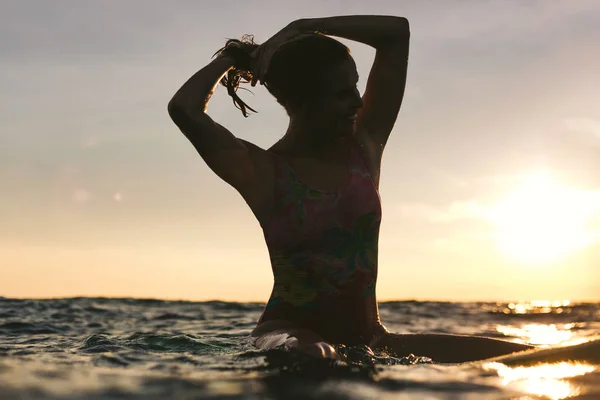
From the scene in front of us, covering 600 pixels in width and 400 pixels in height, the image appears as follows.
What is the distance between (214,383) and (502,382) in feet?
4.42

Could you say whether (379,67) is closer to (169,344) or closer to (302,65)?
(302,65)

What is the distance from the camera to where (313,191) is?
12.7ft

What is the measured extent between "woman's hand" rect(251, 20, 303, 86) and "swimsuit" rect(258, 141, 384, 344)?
0.61 meters

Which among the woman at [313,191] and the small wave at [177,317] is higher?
the woman at [313,191]

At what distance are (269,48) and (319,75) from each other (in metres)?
0.39

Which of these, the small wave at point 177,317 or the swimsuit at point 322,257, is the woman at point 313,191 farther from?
the small wave at point 177,317

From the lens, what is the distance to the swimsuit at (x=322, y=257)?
3801mm

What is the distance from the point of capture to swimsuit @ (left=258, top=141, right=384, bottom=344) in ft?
12.5

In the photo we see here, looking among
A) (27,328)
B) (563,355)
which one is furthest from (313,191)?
(27,328)

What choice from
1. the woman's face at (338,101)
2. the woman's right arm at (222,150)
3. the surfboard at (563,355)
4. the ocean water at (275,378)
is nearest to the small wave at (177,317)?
the ocean water at (275,378)

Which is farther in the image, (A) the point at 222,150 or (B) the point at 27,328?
(B) the point at 27,328

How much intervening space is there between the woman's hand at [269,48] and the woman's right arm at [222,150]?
0.39 meters

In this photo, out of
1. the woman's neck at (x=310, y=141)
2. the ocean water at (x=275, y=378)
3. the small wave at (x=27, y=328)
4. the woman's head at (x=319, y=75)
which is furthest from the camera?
the small wave at (x=27, y=328)

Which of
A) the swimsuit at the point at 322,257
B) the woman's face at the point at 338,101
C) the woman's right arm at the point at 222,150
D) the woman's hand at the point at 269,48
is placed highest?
the woman's hand at the point at 269,48
